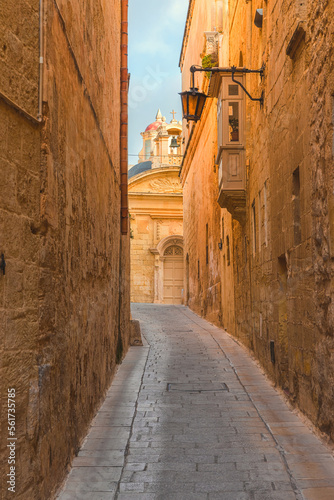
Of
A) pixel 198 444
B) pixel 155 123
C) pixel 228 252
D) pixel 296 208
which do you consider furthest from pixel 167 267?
pixel 155 123

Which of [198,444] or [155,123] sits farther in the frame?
[155,123]

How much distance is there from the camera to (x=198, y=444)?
5.54 m

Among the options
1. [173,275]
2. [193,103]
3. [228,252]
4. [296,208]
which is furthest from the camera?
[173,275]

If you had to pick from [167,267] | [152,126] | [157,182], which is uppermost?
[152,126]

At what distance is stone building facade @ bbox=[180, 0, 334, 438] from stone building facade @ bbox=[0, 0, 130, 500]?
A: 2.27 meters

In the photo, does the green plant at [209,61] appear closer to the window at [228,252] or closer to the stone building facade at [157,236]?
the window at [228,252]

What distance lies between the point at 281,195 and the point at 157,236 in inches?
990

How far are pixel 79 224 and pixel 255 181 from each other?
5009 mm

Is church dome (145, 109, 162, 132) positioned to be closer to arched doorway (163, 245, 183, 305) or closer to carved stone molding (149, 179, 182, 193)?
carved stone molding (149, 179, 182, 193)

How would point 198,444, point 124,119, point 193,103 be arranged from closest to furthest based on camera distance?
1. point 198,444
2. point 193,103
3. point 124,119

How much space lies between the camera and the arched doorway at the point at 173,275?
31641 millimetres

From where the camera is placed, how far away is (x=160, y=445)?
553cm

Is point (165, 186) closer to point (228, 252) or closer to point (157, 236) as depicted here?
point (157, 236)

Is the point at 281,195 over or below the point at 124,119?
below
